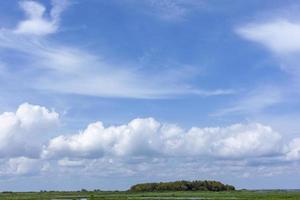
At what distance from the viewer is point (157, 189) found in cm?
14475

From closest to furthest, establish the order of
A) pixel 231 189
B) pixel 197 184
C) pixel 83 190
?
pixel 197 184 < pixel 231 189 < pixel 83 190

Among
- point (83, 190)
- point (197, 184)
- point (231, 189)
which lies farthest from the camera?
point (83, 190)

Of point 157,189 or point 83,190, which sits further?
point 83,190

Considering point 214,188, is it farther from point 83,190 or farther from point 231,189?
point 83,190

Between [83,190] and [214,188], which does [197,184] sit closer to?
[214,188]

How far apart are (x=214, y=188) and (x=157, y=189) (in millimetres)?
17372

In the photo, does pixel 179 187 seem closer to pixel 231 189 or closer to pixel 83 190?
pixel 231 189

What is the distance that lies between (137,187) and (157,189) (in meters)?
6.47

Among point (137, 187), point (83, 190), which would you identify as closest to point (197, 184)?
point (137, 187)

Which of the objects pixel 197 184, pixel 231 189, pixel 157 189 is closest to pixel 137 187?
pixel 157 189

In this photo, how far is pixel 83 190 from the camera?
172 metres

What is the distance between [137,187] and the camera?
482ft

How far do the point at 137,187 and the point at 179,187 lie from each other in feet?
42.2

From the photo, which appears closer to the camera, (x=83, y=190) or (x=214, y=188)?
(x=214, y=188)
